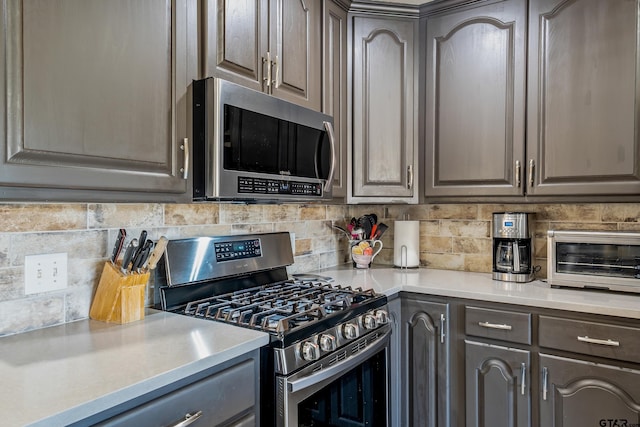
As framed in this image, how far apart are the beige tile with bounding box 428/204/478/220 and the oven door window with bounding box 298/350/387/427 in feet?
3.45

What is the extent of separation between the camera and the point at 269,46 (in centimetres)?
165

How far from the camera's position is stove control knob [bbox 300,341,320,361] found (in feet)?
4.31

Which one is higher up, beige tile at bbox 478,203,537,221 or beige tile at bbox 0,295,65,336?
beige tile at bbox 478,203,537,221

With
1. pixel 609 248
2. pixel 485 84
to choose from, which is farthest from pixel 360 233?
pixel 609 248

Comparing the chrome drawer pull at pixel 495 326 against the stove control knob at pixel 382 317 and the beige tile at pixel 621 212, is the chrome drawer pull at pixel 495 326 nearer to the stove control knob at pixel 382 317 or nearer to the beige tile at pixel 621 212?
the stove control knob at pixel 382 317

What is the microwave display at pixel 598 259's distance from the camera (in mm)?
1836

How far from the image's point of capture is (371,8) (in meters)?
2.26

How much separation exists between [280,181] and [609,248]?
4.83 feet

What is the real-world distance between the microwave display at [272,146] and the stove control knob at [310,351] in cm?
61

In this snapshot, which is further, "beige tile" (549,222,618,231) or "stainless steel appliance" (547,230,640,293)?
"beige tile" (549,222,618,231)

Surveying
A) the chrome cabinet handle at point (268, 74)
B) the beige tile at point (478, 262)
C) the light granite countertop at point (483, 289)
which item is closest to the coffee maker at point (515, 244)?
the light granite countertop at point (483, 289)

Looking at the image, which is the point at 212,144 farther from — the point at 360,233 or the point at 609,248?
the point at 609,248

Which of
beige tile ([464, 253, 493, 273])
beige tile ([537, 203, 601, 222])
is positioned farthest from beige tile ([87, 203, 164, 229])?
beige tile ([537, 203, 601, 222])

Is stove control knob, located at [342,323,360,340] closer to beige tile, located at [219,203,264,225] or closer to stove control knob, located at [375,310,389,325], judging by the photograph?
stove control knob, located at [375,310,389,325]
